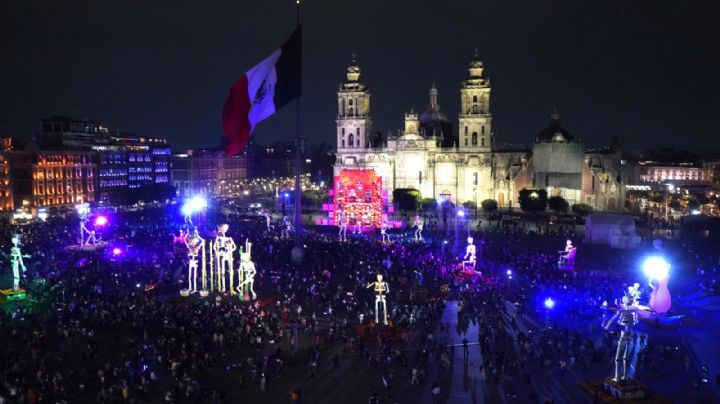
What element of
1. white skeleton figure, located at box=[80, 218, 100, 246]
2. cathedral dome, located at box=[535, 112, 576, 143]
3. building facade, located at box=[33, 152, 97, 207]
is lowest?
white skeleton figure, located at box=[80, 218, 100, 246]

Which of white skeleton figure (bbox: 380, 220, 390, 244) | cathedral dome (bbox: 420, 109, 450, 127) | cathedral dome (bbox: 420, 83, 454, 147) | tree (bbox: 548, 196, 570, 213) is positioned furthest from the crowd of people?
cathedral dome (bbox: 420, 109, 450, 127)

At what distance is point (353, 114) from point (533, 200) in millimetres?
29002

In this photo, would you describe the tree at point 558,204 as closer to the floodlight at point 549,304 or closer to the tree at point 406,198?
the tree at point 406,198

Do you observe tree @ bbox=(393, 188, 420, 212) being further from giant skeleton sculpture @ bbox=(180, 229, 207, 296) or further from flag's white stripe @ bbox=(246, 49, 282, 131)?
flag's white stripe @ bbox=(246, 49, 282, 131)

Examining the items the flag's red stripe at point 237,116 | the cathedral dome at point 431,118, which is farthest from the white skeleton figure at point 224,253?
the cathedral dome at point 431,118

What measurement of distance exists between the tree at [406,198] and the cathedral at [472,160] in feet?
8.03

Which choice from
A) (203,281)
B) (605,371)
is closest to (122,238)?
(203,281)

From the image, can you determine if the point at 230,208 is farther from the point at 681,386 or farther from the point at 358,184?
the point at 681,386

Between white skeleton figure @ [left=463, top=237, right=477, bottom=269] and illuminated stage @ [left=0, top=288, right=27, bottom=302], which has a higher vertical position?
white skeleton figure @ [left=463, top=237, right=477, bottom=269]

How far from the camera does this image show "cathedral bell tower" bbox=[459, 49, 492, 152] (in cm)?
7600

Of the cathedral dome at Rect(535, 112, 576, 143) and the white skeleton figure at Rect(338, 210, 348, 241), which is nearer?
the white skeleton figure at Rect(338, 210, 348, 241)

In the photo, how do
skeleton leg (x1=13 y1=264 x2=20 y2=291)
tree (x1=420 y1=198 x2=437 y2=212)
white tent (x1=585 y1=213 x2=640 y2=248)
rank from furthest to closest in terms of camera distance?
tree (x1=420 y1=198 x2=437 y2=212) → white tent (x1=585 y1=213 x2=640 y2=248) → skeleton leg (x1=13 y1=264 x2=20 y2=291)

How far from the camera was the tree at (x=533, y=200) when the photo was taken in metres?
66.9

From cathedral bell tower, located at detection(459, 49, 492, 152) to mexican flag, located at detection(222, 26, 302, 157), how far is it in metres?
59.3
